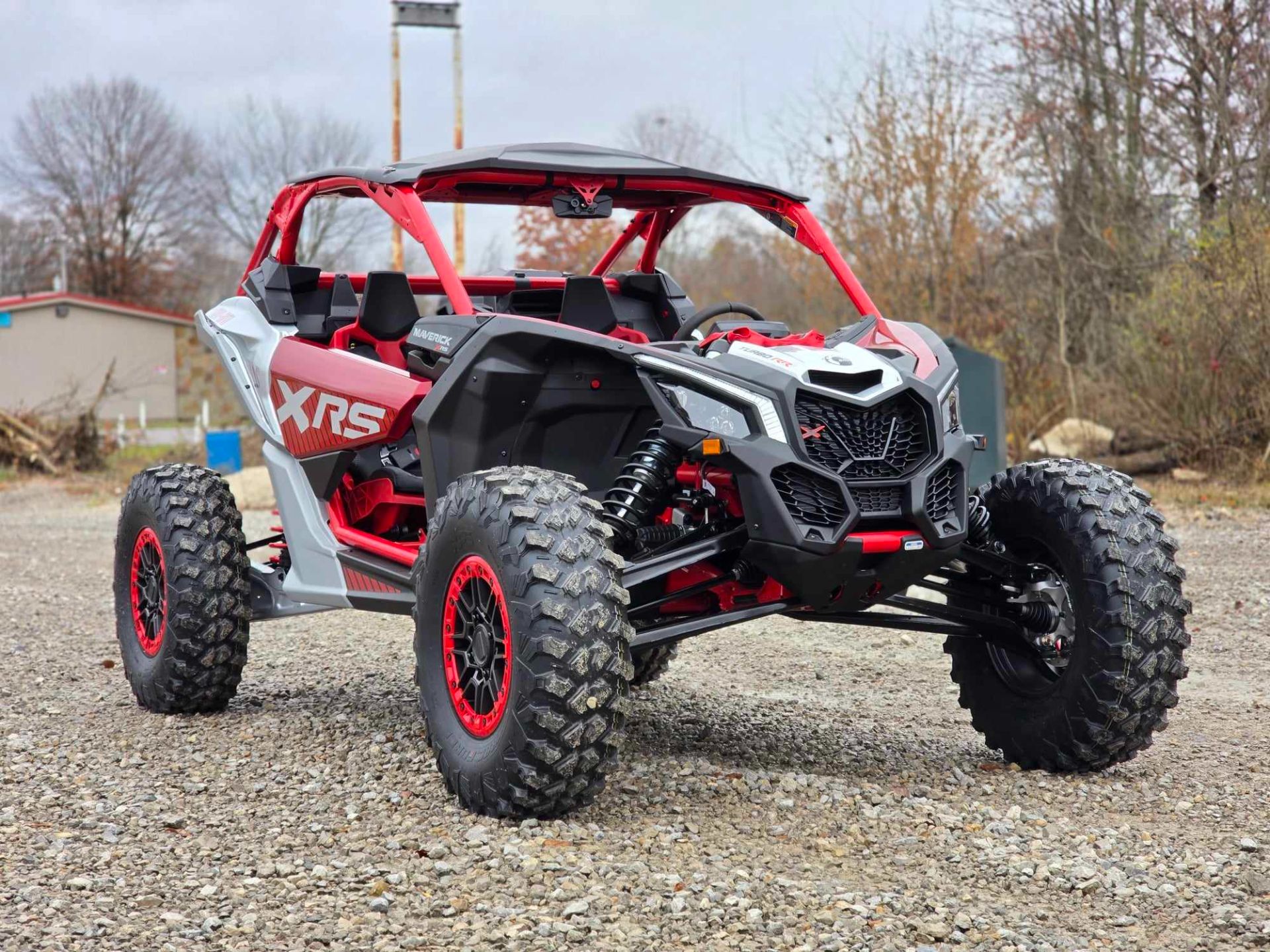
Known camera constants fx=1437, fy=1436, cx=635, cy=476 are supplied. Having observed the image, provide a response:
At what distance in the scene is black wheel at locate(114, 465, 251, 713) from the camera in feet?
19.6

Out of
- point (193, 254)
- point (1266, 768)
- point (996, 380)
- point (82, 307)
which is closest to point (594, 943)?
point (1266, 768)

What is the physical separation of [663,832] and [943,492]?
135cm

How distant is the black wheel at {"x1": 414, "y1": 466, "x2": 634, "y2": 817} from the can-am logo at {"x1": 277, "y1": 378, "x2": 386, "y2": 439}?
2.84ft

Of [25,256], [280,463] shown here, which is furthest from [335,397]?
[25,256]

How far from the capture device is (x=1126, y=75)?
18.1 m

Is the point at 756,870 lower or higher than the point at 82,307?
lower

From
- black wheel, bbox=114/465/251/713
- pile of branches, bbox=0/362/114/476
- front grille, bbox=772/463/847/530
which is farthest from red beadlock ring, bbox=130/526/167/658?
pile of branches, bbox=0/362/114/476

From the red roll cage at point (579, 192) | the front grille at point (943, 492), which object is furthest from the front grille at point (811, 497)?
the red roll cage at point (579, 192)

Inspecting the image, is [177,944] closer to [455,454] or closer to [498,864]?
[498,864]

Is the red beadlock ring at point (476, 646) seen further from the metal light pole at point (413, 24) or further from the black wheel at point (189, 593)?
the metal light pole at point (413, 24)

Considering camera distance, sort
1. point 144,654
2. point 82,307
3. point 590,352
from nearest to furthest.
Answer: point 590,352 < point 144,654 < point 82,307

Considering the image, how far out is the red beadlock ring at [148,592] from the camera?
20.6 feet

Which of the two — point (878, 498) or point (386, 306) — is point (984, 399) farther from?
point (878, 498)

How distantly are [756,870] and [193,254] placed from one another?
5590cm
